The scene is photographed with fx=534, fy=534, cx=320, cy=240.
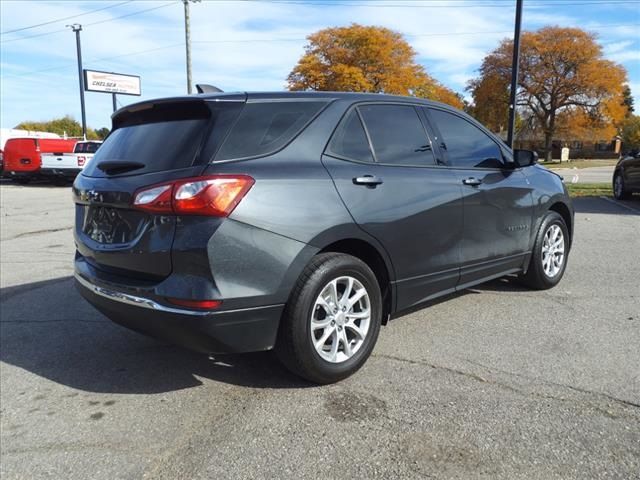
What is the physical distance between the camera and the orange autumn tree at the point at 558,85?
49031 millimetres

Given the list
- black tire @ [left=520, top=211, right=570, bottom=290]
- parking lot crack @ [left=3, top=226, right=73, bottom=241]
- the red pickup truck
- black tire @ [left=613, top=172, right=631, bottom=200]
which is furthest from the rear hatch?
the red pickup truck

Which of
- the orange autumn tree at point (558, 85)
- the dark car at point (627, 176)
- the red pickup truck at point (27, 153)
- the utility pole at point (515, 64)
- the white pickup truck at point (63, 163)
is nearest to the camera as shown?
the dark car at point (627, 176)

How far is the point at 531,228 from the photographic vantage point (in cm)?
488

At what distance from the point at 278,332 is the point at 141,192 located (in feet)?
3.53

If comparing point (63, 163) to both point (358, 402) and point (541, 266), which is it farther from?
point (358, 402)

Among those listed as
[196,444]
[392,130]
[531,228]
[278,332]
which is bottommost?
[196,444]

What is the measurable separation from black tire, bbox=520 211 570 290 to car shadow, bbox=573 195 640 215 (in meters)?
6.76

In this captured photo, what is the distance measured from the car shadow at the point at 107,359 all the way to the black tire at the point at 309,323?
0.70 feet

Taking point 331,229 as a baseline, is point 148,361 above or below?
below

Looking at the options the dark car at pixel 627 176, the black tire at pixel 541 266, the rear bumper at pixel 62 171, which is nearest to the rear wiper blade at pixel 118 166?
the black tire at pixel 541 266

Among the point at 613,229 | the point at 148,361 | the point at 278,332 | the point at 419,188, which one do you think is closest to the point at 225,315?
the point at 278,332

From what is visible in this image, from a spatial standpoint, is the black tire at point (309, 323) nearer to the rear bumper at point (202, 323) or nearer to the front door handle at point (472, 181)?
the rear bumper at point (202, 323)

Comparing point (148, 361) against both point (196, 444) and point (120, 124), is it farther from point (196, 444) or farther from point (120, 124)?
point (120, 124)

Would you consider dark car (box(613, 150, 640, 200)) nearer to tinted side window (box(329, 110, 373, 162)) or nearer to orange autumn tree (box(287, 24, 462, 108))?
tinted side window (box(329, 110, 373, 162))
